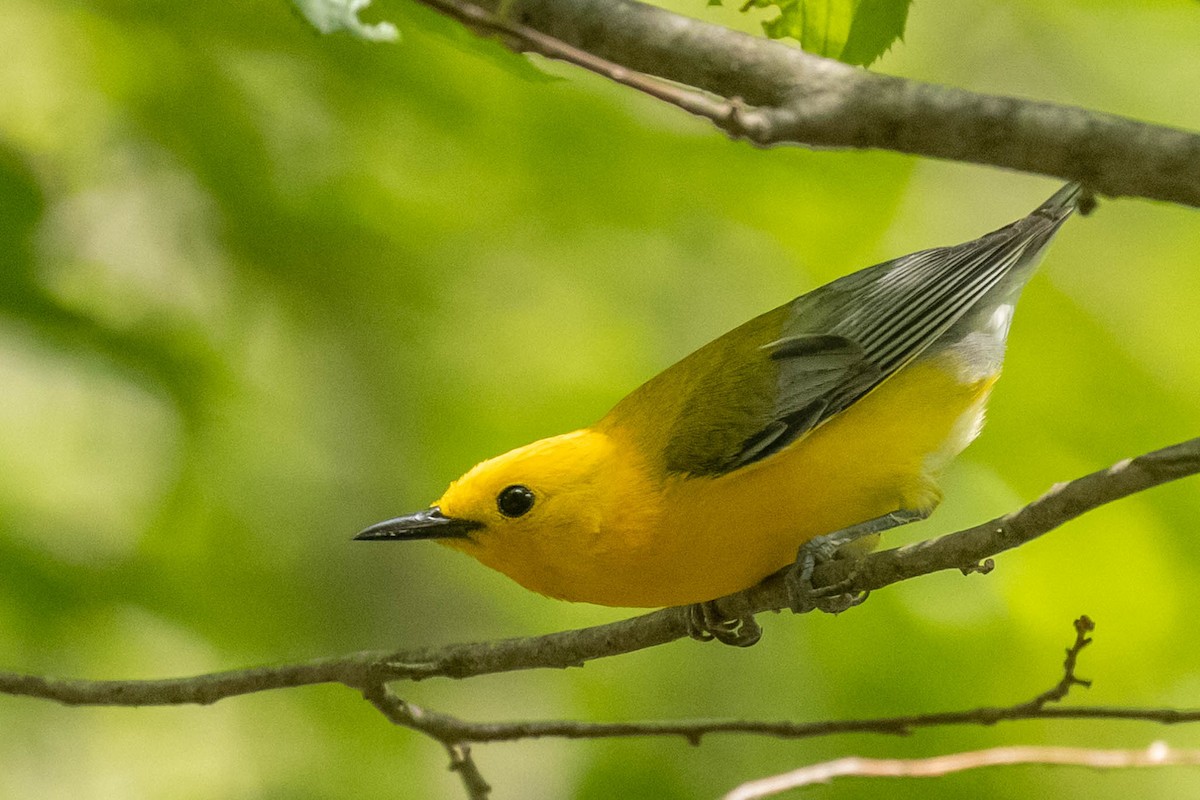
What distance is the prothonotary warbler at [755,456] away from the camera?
13.4 ft

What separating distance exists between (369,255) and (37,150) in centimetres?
161

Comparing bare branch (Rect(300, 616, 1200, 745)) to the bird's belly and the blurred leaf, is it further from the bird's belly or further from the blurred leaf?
the blurred leaf

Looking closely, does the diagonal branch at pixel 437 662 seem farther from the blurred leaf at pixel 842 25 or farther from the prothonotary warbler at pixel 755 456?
the blurred leaf at pixel 842 25

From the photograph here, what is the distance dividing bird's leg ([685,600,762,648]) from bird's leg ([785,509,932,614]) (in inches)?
13.9

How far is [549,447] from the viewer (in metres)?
4.54

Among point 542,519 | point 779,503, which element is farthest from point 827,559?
point 542,519

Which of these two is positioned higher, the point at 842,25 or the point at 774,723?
the point at 842,25

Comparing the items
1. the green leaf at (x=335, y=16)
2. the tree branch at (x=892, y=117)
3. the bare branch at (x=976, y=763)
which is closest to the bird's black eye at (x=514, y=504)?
the bare branch at (x=976, y=763)

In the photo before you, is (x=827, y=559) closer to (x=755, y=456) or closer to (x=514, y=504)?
(x=755, y=456)

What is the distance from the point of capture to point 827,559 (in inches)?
155

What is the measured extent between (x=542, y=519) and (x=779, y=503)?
827mm

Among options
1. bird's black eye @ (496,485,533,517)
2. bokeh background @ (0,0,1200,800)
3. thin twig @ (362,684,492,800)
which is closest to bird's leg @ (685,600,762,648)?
bird's black eye @ (496,485,533,517)

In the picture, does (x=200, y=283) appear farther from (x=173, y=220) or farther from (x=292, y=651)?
(x=292, y=651)

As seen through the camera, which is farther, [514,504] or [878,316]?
[878,316]
